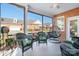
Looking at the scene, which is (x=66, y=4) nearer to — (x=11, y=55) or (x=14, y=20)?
(x=14, y=20)

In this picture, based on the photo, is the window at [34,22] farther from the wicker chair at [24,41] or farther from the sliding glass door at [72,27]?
the sliding glass door at [72,27]

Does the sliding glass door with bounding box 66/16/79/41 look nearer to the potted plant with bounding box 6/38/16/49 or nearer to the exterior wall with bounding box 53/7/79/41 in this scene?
the exterior wall with bounding box 53/7/79/41

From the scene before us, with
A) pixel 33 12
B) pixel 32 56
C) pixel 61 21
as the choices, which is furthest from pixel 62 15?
pixel 32 56

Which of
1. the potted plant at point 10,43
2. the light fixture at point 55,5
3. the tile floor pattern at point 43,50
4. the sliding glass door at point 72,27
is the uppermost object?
the light fixture at point 55,5

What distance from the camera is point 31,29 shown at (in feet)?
9.34

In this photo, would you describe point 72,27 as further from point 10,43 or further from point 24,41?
point 10,43

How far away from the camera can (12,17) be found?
109 inches

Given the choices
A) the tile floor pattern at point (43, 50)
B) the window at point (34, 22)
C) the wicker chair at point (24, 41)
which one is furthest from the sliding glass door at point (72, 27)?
the wicker chair at point (24, 41)

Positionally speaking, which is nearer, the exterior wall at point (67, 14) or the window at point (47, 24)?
the exterior wall at point (67, 14)

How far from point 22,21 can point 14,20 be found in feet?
0.51

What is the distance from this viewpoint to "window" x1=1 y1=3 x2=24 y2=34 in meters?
2.73

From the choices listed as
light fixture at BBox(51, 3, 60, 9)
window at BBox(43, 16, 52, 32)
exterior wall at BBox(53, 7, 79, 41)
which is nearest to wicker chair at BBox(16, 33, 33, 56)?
window at BBox(43, 16, 52, 32)

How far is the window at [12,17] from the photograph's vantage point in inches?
107

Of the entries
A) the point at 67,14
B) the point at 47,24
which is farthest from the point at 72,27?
the point at 47,24
